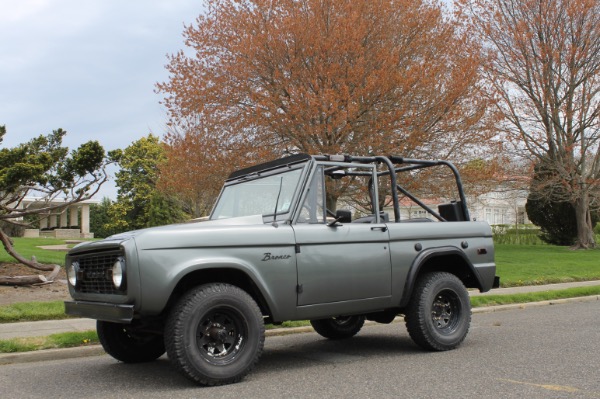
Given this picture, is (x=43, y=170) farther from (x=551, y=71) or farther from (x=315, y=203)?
(x=551, y=71)

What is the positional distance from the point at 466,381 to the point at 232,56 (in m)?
16.8

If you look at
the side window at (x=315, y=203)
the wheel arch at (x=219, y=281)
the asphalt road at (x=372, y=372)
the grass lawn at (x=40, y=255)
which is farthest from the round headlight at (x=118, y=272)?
the grass lawn at (x=40, y=255)

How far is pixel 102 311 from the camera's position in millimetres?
5395

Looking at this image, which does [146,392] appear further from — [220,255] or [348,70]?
[348,70]

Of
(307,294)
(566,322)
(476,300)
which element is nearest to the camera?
(307,294)

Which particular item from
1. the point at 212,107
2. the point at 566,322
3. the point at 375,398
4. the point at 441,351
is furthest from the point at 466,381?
the point at 212,107

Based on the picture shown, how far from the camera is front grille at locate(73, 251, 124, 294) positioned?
5.48m

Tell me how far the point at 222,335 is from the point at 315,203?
168 centimetres

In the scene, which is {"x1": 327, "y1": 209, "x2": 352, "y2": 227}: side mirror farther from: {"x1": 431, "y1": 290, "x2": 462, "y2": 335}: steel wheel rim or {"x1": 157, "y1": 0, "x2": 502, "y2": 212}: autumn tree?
{"x1": 157, "y1": 0, "x2": 502, "y2": 212}: autumn tree

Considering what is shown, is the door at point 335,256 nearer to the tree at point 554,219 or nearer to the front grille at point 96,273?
the front grille at point 96,273

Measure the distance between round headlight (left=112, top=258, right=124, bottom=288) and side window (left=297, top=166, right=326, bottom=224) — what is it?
1.81 meters

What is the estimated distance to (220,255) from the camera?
5.55m

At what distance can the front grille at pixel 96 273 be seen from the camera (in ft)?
18.0

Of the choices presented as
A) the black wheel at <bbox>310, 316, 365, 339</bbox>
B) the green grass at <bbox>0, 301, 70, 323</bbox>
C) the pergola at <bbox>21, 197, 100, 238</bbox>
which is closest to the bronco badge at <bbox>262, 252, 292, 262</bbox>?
the black wheel at <bbox>310, 316, 365, 339</bbox>
